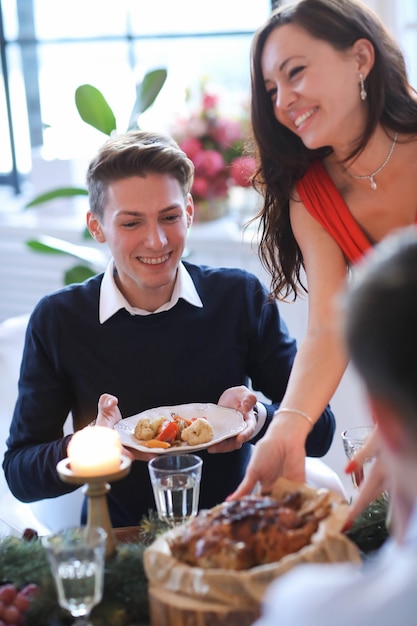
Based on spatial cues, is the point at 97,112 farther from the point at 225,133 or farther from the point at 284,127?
the point at 284,127

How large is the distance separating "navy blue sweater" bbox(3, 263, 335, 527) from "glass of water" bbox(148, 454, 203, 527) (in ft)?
2.14

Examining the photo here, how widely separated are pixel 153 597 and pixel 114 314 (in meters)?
1.13

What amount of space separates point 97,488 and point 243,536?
0.25m

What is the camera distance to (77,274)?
340cm

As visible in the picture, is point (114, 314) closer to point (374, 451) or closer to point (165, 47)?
point (374, 451)

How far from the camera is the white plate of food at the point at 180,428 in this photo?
1.87 m

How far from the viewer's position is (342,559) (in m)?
1.21

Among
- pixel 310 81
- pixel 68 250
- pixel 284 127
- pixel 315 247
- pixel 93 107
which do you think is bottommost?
pixel 68 250

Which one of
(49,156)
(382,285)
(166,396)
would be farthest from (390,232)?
(49,156)

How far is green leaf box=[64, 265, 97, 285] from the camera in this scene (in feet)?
11.1

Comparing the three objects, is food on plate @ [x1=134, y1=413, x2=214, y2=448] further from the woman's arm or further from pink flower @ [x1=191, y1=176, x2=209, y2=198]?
pink flower @ [x1=191, y1=176, x2=209, y2=198]

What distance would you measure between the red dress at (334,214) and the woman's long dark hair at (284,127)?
0.05m

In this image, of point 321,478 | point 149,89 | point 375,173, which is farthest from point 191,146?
point 321,478

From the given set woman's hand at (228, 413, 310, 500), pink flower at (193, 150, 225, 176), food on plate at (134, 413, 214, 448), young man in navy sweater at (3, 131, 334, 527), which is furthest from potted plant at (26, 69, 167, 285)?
woman's hand at (228, 413, 310, 500)
